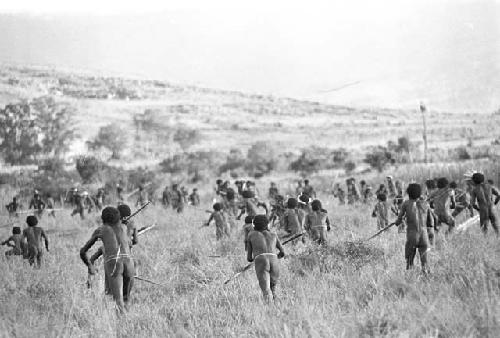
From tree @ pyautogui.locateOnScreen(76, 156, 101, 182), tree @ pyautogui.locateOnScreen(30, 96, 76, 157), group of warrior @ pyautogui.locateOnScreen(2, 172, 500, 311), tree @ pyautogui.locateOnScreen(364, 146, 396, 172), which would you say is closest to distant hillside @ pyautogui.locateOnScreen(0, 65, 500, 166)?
tree @ pyautogui.locateOnScreen(30, 96, 76, 157)

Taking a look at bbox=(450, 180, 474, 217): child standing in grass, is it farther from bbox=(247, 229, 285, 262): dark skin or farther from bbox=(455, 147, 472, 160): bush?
bbox=(455, 147, 472, 160): bush

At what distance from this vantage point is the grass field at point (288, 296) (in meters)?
Answer: 5.44

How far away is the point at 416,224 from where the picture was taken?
26.2 ft

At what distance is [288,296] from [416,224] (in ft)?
7.76

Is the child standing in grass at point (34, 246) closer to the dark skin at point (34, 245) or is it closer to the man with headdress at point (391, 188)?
the dark skin at point (34, 245)

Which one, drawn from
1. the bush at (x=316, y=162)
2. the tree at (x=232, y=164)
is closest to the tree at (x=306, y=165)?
the bush at (x=316, y=162)

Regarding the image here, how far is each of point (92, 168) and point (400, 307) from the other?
113 feet

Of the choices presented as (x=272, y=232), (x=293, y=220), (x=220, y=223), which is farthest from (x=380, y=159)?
(x=272, y=232)

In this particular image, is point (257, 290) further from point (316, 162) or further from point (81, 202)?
point (316, 162)

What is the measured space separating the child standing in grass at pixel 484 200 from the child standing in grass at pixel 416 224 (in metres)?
3.05

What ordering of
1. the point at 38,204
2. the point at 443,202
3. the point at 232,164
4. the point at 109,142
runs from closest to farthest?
1. the point at 443,202
2. the point at 38,204
3. the point at 232,164
4. the point at 109,142

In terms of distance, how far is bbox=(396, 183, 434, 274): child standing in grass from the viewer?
786 centimetres

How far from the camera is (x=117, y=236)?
7531mm

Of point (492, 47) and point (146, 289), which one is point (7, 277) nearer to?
point (146, 289)
